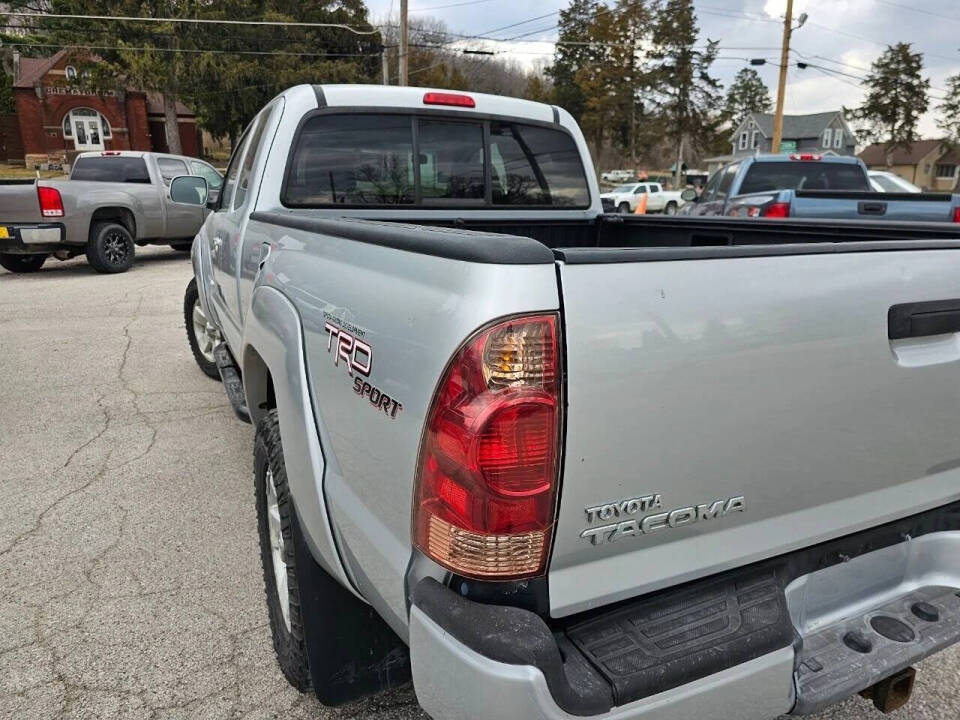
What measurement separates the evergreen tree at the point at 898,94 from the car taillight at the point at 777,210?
66.7m

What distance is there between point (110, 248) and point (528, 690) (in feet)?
41.2

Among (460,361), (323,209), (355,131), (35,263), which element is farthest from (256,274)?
(35,263)

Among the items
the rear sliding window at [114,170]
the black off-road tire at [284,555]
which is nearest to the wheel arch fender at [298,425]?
the black off-road tire at [284,555]

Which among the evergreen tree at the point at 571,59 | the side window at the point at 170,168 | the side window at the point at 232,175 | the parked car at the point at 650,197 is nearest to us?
the side window at the point at 232,175

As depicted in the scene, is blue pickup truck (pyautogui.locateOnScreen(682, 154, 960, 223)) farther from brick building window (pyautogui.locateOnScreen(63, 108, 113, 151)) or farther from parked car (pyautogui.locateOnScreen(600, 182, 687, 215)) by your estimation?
brick building window (pyautogui.locateOnScreen(63, 108, 113, 151))

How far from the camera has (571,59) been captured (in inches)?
2594

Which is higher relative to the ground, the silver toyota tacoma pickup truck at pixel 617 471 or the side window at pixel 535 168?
the side window at pixel 535 168

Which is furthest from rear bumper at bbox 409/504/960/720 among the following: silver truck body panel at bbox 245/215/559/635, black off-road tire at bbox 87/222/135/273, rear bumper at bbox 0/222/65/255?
black off-road tire at bbox 87/222/135/273

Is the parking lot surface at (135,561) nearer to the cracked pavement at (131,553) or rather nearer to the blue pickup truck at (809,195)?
the cracked pavement at (131,553)

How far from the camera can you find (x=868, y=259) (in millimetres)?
1694

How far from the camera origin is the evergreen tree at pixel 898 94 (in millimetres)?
62812

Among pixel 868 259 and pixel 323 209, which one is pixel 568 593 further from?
pixel 323 209

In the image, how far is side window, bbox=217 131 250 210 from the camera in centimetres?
424

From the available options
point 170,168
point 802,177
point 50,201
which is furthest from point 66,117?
point 802,177
